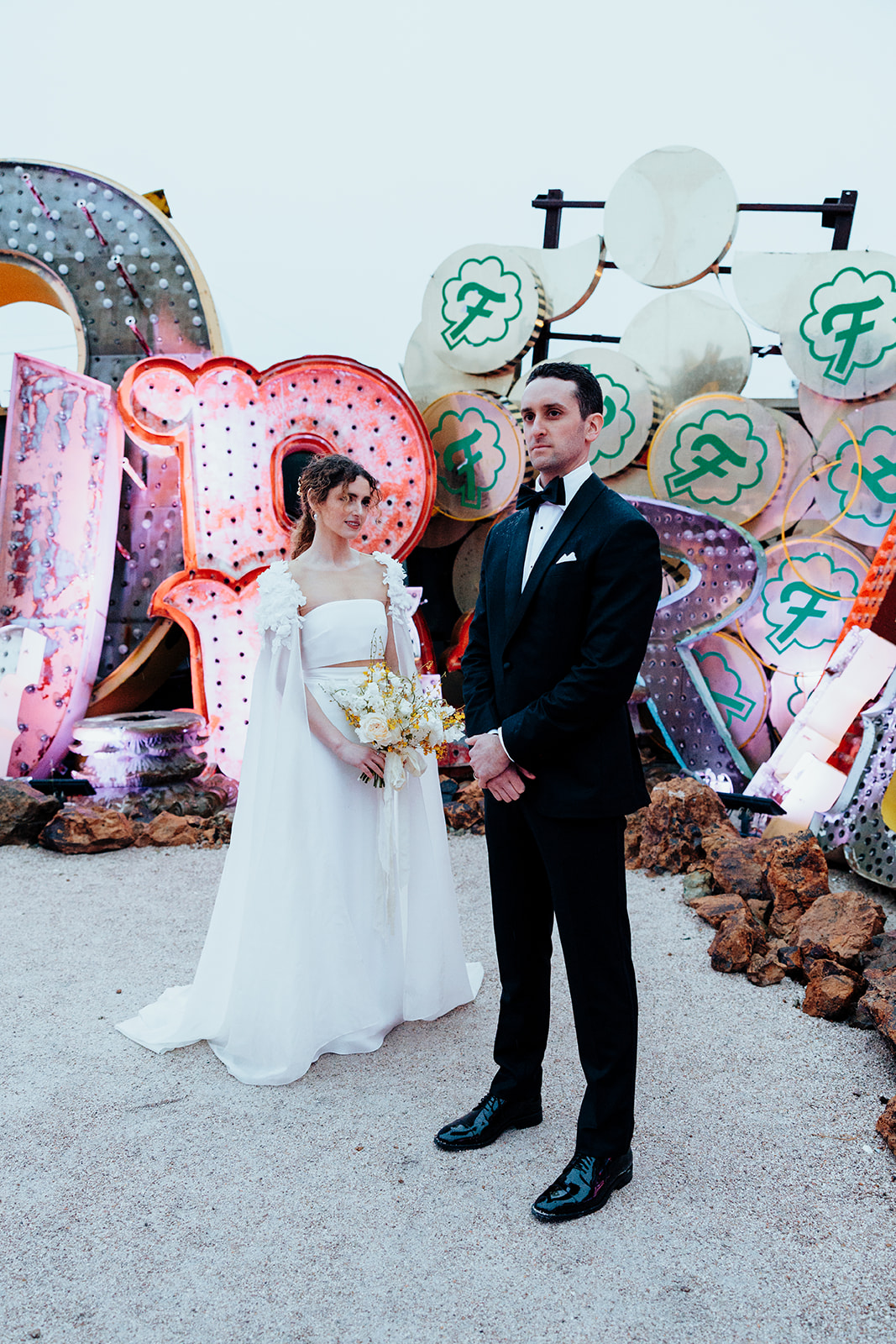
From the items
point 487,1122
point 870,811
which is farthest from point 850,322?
point 487,1122

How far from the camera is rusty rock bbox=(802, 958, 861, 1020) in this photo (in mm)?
3117

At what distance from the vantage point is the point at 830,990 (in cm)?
314

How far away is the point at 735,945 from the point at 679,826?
131cm

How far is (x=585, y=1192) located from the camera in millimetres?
2102

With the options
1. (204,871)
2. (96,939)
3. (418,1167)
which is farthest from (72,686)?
(418,1167)

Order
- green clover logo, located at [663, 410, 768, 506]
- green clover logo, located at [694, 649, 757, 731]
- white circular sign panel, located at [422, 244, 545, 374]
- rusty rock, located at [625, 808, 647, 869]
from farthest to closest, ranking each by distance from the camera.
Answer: white circular sign panel, located at [422, 244, 545, 374] → green clover logo, located at [694, 649, 757, 731] → green clover logo, located at [663, 410, 768, 506] → rusty rock, located at [625, 808, 647, 869]

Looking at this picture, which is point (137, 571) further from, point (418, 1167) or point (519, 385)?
point (418, 1167)

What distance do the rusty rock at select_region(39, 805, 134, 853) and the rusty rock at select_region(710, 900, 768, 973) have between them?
A: 3.44 metres

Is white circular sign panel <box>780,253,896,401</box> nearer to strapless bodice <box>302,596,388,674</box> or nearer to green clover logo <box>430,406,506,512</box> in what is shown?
green clover logo <box>430,406,506,512</box>

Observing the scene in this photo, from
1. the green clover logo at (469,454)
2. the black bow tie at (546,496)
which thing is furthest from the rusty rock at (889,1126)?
the green clover logo at (469,454)

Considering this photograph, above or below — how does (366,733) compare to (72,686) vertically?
above

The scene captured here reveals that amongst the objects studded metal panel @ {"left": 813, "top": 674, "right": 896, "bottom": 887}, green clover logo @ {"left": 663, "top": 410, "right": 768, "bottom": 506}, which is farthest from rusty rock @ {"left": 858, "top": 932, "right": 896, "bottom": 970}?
green clover logo @ {"left": 663, "top": 410, "right": 768, "bottom": 506}

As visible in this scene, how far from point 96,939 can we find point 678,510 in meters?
4.23

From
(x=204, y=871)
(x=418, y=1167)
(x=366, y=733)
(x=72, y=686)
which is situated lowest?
(x=204, y=871)
